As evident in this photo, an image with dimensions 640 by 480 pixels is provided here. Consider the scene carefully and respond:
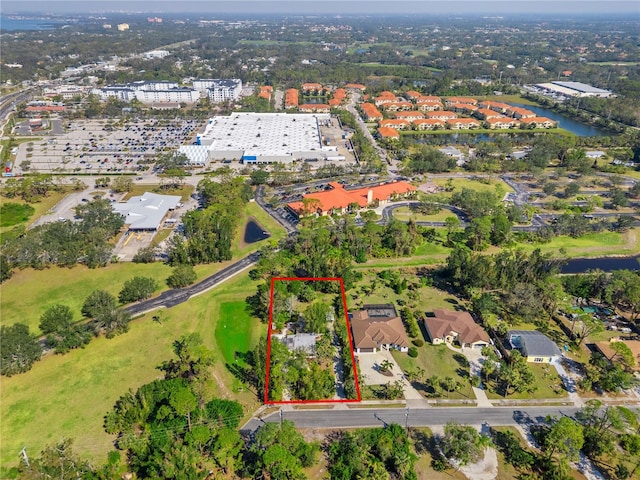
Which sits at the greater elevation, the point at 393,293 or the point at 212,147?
the point at 212,147

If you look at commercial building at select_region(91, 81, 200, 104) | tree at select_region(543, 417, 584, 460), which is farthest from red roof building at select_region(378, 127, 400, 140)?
tree at select_region(543, 417, 584, 460)

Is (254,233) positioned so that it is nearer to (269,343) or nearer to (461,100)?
(269,343)

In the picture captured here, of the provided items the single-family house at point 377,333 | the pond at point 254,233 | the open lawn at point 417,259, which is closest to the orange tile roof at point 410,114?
the open lawn at point 417,259

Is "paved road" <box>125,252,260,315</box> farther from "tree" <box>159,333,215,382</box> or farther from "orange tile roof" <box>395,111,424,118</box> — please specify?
"orange tile roof" <box>395,111,424,118</box>

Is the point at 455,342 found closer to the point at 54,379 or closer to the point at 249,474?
the point at 249,474

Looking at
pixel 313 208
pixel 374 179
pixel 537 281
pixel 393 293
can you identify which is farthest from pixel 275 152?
pixel 537 281

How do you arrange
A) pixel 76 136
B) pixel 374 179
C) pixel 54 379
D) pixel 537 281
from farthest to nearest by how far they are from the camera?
pixel 76 136 → pixel 374 179 → pixel 537 281 → pixel 54 379

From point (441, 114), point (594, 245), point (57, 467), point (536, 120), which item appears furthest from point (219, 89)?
point (57, 467)

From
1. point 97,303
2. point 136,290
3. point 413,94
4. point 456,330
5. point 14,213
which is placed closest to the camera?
point 456,330
